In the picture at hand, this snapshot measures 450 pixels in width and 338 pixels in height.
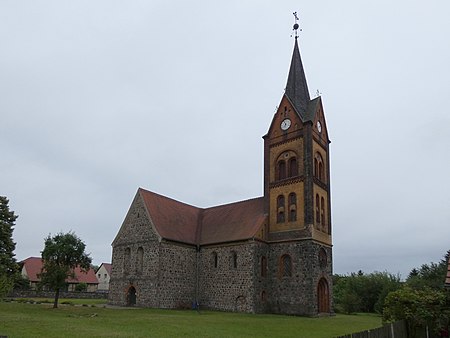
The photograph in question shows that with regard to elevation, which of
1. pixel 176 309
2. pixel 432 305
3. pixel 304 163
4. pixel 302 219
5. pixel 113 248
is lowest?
pixel 176 309

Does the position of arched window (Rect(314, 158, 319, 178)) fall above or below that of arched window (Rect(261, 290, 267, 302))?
above

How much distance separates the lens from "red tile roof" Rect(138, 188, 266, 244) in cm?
3834

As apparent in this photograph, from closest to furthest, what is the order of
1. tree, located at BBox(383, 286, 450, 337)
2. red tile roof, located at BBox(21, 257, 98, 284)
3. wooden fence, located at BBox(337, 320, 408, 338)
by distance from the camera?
wooden fence, located at BBox(337, 320, 408, 338) < tree, located at BBox(383, 286, 450, 337) < red tile roof, located at BBox(21, 257, 98, 284)

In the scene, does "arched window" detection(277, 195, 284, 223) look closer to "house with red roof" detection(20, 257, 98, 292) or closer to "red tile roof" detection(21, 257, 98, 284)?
"house with red roof" detection(20, 257, 98, 292)

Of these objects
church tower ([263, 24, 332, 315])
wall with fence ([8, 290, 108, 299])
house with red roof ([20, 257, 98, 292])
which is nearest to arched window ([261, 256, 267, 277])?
church tower ([263, 24, 332, 315])

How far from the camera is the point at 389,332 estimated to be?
1409 cm

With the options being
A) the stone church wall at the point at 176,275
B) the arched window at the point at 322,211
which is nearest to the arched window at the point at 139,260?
the stone church wall at the point at 176,275

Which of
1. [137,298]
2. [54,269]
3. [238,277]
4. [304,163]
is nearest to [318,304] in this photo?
[238,277]

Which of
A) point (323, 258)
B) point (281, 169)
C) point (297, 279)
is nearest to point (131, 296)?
point (297, 279)

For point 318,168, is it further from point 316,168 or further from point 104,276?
point 104,276

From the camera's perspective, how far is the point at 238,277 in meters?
36.2

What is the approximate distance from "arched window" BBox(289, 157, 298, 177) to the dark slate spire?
453cm

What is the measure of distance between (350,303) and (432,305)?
104ft

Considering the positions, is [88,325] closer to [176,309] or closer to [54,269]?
[54,269]
